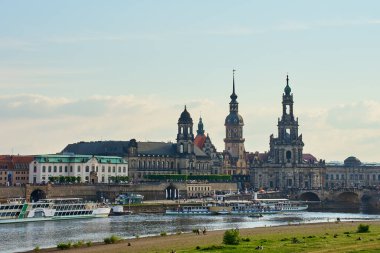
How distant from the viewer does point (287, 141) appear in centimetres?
19300

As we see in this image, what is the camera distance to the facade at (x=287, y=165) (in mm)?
191500

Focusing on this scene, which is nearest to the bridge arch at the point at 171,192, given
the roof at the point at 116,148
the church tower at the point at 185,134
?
the roof at the point at 116,148

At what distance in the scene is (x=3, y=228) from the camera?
96.4 meters

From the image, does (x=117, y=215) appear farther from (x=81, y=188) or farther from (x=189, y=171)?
(x=189, y=171)

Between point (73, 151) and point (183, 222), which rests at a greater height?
point (73, 151)

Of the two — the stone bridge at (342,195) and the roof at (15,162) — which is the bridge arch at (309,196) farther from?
the roof at (15,162)

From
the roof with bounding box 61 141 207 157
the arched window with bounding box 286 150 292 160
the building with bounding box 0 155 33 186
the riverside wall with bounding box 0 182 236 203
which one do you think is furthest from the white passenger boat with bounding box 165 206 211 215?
the arched window with bounding box 286 150 292 160

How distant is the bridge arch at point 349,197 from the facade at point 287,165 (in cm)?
2202

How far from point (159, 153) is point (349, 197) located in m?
42.6

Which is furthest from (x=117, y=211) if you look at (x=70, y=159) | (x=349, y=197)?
(x=349, y=197)

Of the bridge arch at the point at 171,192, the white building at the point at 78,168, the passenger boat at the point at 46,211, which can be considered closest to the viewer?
the passenger boat at the point at 46,211

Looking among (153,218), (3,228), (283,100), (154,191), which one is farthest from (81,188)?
(283,100)

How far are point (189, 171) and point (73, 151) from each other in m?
26.1

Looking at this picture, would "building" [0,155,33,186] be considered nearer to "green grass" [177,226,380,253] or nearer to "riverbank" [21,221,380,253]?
"riverbank" [21,221,380,253]
